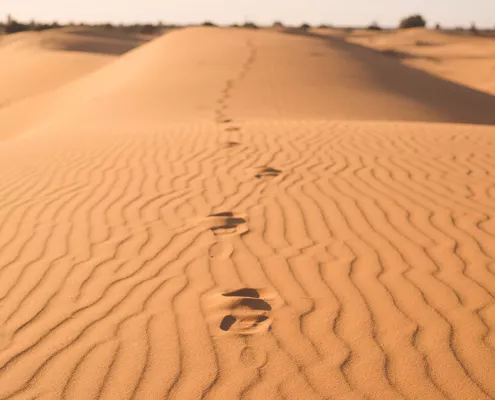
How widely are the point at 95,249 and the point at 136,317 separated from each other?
1132 millimetres

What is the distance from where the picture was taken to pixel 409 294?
3.35 metres

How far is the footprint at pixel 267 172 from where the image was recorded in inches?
238

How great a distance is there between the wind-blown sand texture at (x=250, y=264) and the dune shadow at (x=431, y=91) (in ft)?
17.1

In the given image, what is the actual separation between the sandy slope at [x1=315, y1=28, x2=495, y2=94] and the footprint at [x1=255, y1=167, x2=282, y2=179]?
17.7m

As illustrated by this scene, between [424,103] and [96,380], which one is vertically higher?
[96,380]

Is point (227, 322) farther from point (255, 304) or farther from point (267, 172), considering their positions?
point (267, 172)

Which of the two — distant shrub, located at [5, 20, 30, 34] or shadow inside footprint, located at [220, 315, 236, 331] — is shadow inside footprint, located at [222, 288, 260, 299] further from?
distant shrub, located at [5, 20, 30, 34]

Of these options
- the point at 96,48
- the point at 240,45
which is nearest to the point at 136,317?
the point at 240,45

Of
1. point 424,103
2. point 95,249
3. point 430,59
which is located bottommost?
point 430,59

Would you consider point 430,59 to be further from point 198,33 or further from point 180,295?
point 180,295

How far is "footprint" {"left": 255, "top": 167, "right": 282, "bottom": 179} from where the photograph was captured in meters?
6.05

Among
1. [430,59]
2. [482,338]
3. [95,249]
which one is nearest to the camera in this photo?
[482,338]

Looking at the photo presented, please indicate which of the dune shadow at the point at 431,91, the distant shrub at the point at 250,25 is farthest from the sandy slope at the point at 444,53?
the distant shrub at the point at 250,25

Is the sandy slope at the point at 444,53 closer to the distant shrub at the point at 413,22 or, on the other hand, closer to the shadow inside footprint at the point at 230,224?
the distant shrub at the point at 413,22
